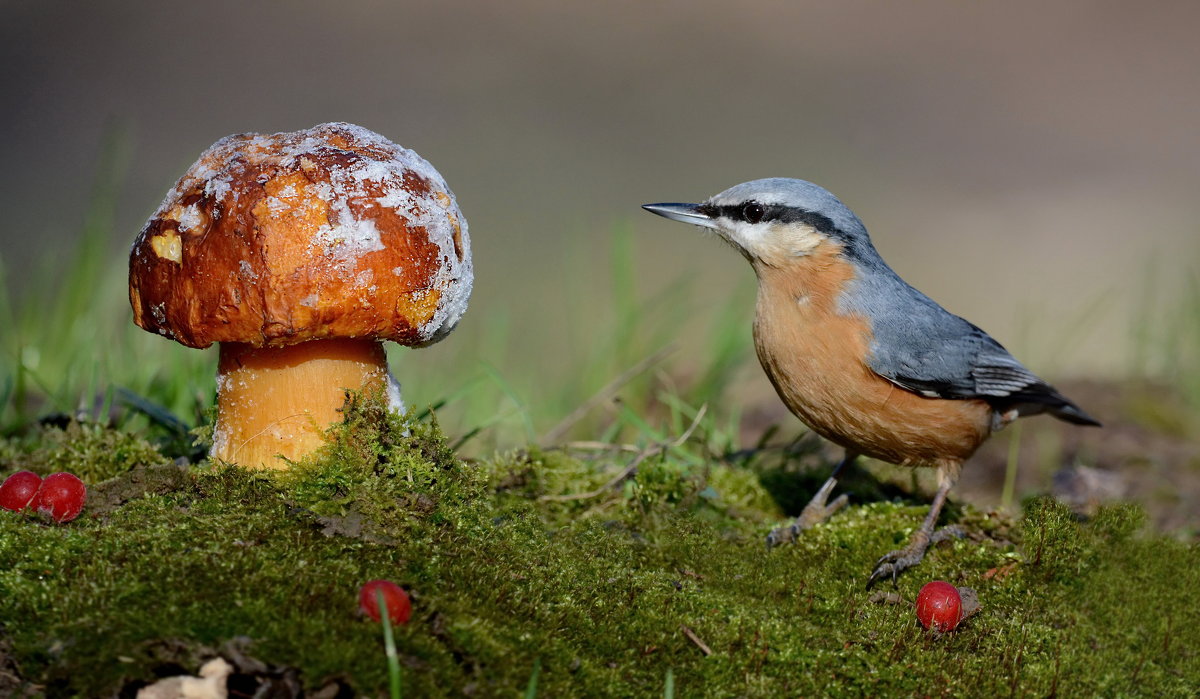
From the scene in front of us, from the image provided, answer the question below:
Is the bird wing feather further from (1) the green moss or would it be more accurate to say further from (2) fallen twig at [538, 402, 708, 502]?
(2) fallen twig at [538, 402, 708, 502]

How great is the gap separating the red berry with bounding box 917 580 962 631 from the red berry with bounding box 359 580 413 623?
2072 mm

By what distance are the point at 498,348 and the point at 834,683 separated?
14.8 feet

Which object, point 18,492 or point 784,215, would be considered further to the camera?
point 784,215

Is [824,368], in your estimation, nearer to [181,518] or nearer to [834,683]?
[834,683]

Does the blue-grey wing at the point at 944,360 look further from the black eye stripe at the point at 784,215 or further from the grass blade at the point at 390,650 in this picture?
the grass blade at the point at 390,650

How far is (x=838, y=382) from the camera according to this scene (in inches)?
191

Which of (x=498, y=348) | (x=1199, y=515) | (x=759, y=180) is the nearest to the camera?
(x=759, y=180)

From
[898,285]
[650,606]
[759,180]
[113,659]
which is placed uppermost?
[759,180]

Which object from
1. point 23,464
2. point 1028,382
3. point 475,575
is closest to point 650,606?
point 475,575

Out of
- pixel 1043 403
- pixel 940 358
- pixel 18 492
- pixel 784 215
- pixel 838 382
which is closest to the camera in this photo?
pixel 18 492

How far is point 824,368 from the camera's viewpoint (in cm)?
488

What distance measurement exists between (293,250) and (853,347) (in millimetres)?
2687

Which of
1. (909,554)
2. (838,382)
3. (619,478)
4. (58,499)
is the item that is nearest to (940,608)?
(909,554)

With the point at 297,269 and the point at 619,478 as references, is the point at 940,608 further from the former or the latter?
the point at 297,269
